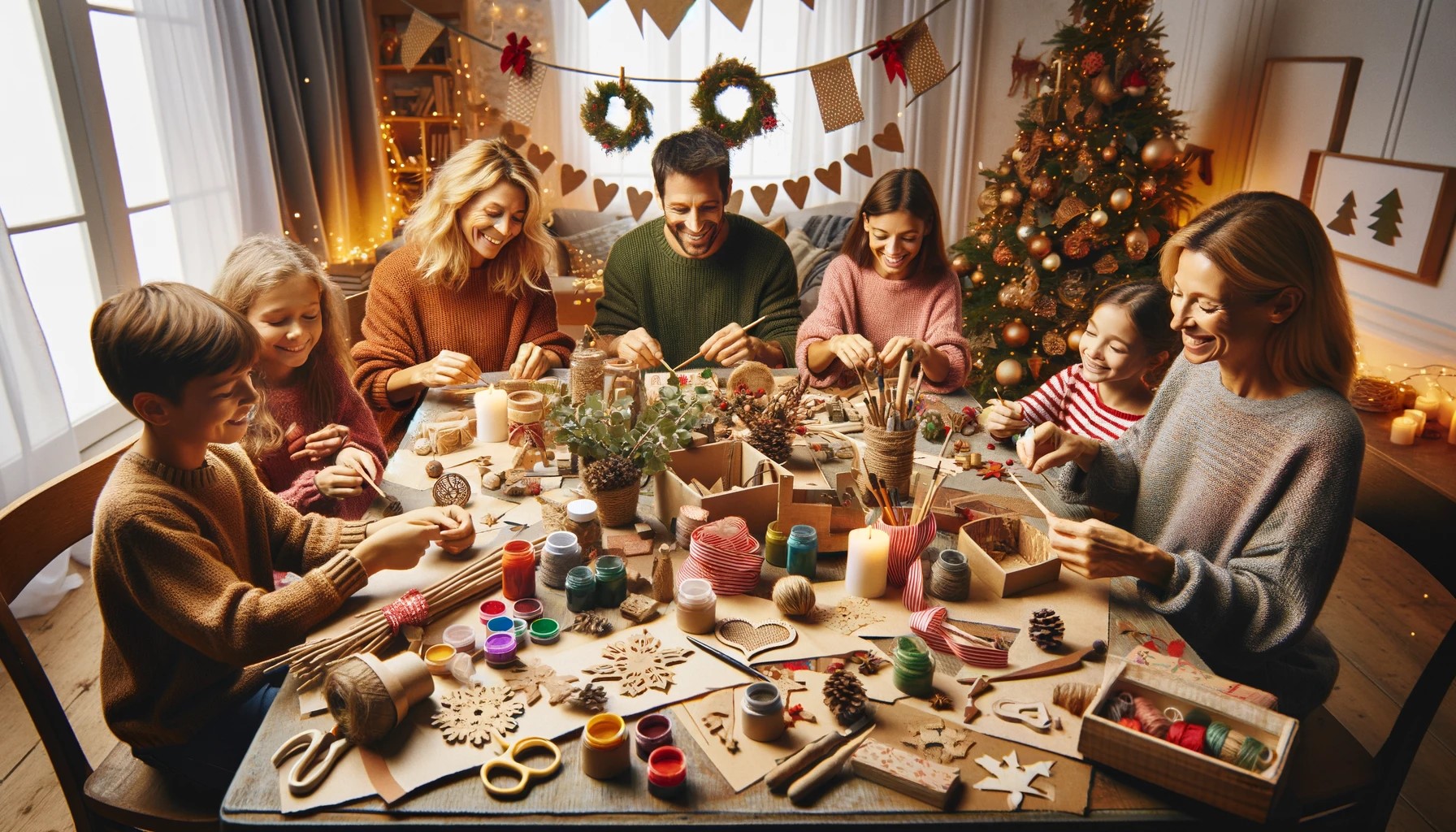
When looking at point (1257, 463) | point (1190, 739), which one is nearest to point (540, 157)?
point (1257, 463)

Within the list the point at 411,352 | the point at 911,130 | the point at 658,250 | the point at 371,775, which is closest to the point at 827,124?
the point at 658,250

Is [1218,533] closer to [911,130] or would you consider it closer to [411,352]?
[411,352]

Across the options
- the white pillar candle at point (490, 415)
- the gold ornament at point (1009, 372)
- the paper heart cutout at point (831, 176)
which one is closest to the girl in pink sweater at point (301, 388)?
the white pillar candle at point (490, 415)

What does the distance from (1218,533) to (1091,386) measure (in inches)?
29.1

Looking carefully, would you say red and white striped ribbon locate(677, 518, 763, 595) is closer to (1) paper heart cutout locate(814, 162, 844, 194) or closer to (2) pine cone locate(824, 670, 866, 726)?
(2) pine cone locate(824, 670, 866, 726)

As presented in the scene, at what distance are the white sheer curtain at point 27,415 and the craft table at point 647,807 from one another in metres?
2.40

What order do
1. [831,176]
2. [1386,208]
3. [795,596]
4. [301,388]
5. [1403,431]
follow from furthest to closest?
[1386,208], [1403,431], [831,176], [301,388], [795,596]

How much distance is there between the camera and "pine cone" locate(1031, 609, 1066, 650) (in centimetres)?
134

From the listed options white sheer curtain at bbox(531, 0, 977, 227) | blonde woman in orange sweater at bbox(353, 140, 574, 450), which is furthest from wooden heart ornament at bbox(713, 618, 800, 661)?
white sheer curtain at bbox(531, 0, 977, 227)

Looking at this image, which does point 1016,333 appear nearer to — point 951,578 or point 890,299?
point 890,299

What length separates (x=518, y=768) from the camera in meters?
1.08

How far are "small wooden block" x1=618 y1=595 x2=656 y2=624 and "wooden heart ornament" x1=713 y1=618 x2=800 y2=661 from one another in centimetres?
11

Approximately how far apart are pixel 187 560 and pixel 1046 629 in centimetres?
128

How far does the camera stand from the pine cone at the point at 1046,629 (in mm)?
1342
